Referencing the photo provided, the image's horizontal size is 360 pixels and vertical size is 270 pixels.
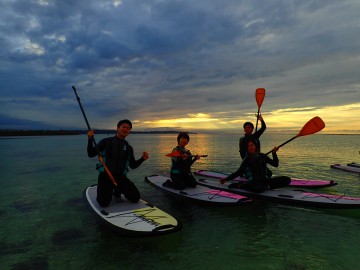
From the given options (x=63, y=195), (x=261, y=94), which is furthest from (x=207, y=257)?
(x=261, y=94)

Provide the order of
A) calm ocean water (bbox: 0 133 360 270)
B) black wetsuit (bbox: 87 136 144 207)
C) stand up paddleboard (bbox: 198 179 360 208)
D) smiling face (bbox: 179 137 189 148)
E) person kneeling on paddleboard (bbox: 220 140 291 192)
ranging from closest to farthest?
calm ocean water (bbox: 0 133 360 270), black wetsuit (bbox: 87 136 144 207), stand up paddleboard (bbox: 198 179 360 208), person kneeling on paddleboard (bbox: 220 140 291 192), smiling face (bbox: 179 137 189 148)

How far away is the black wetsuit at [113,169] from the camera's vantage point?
6.65 metres

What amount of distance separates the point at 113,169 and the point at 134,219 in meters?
1.79

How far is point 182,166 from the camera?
348 inches

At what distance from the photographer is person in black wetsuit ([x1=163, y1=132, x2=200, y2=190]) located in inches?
341

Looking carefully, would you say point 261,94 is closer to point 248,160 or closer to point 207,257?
point 248,160

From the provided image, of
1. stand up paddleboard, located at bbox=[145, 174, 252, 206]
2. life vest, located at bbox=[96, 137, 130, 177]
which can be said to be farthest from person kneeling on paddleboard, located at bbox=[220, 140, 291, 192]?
life vest, located at bbox=[96, 137, 130, 177]

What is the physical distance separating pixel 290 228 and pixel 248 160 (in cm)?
259

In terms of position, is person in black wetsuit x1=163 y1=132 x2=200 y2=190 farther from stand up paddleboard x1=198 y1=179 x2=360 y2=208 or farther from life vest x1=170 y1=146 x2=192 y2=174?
stand up paddleboard x1=198 y1=179 x2=360 y2=208

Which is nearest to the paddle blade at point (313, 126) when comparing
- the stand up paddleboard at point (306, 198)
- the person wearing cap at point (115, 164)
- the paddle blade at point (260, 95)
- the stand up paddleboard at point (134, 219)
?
the stand up paddleboard at point (306, 198)

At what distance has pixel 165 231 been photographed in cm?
505

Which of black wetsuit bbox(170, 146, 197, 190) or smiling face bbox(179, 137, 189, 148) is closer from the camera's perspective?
smiling face bbox(179, 137, 189, 148)

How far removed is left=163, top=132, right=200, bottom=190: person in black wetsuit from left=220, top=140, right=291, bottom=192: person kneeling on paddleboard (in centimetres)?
140

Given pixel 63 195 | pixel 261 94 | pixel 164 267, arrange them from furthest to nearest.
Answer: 1. pixel 261 94
2. pixel 63 195
3. pixel 164 267
